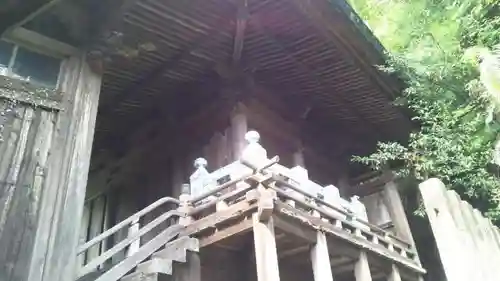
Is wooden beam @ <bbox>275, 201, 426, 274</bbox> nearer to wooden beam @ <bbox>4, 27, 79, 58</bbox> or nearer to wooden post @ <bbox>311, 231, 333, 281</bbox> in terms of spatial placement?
wooden post @ <bbox>311, 231, 333, 281</bbox>

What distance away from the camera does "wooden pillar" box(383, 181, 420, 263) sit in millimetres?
9328

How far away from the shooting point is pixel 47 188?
214 inches

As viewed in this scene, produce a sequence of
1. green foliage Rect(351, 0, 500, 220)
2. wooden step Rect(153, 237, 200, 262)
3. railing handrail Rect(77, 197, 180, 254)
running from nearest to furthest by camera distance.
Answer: railing handrail Rect(77, 197, 180, 254)
wooden step Rect(153, 237, 200, 262)
green foliage Rect(351, 0, 500, 220)

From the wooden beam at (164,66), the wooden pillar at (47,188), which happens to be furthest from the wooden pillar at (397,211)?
the wooden pillar at (47,188)

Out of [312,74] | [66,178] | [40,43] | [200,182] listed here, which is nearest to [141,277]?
[66,178]

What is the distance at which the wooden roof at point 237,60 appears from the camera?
667 centimetres

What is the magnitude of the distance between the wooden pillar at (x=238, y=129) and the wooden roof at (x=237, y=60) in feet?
1.46

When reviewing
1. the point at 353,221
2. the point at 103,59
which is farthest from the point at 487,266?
the point at 103,59

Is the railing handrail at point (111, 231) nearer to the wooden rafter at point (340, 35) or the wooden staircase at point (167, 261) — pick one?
the wooden staircase at point (167, 261)

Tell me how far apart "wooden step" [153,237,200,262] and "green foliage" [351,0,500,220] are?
4558 millimetres

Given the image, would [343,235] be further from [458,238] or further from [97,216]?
[97,216]

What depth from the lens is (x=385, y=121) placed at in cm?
973

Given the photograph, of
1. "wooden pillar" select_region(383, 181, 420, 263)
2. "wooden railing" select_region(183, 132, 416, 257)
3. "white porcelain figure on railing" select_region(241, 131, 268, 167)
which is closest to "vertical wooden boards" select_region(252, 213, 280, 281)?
"wooden railing" select_region(183, 132, 416, 257)

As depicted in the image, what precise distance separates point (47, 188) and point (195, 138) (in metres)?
3.90
